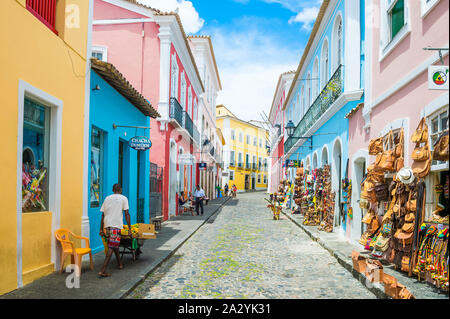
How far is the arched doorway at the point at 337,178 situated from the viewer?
13.1m

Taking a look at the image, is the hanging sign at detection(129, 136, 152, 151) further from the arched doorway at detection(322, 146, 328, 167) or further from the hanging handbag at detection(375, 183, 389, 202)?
the arched doorway at detection(322, 146, 328, 167)

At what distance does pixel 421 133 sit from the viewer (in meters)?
6.33

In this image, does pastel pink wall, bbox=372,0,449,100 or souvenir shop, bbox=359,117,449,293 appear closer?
souvenir shop, bbox=359,117,449,293

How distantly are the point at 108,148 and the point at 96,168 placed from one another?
2.17 ft

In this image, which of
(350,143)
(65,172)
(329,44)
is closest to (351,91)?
(350,143)

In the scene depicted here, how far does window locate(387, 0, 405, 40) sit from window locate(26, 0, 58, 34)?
20.9 feet

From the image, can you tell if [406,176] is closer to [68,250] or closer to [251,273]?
[251,273]

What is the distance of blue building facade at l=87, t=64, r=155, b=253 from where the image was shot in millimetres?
9070

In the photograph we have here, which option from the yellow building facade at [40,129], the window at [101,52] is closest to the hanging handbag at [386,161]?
the yellow building facade at [40,129]

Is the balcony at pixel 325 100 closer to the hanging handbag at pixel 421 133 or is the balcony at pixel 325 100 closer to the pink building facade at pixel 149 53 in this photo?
the pink building facade at pixel 149 53

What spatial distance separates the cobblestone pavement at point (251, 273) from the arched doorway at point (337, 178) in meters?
1.74

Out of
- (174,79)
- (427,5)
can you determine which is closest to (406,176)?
(427,5)

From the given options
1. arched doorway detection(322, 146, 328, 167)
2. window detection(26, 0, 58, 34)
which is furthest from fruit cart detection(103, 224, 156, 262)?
arched doorway detection(322, 146, 328, 167)
